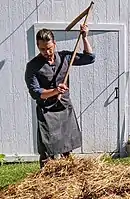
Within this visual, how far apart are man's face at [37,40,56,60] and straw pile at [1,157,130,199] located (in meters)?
1.05

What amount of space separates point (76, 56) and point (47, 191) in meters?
1.55

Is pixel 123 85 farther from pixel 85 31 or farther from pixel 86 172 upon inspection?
pixel 86 172

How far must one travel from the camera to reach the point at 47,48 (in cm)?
332

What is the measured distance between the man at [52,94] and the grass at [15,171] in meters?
1.41

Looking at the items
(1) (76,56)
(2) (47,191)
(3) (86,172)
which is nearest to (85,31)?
(1) (76,56)

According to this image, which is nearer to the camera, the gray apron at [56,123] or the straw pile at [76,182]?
the straw pile at [76,182]

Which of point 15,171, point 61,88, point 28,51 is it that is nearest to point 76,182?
point 61,88

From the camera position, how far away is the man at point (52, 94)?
333 centimetres

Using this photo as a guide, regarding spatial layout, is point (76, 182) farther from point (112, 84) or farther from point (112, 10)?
point (112, 10)

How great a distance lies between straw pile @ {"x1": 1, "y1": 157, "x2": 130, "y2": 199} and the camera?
2.14 m

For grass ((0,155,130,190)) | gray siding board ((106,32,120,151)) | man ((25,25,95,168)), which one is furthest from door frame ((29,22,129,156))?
man ((25,25,95,168))

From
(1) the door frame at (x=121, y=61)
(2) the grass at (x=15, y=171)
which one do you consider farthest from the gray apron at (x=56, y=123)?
(1) the door frame at (x=121, y=61)

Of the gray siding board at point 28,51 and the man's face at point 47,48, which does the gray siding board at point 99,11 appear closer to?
the gray siding board at point 28,51

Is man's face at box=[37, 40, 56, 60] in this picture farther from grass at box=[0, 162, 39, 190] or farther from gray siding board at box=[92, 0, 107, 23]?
gray siding board at box=[92, 0, 107, 23]
